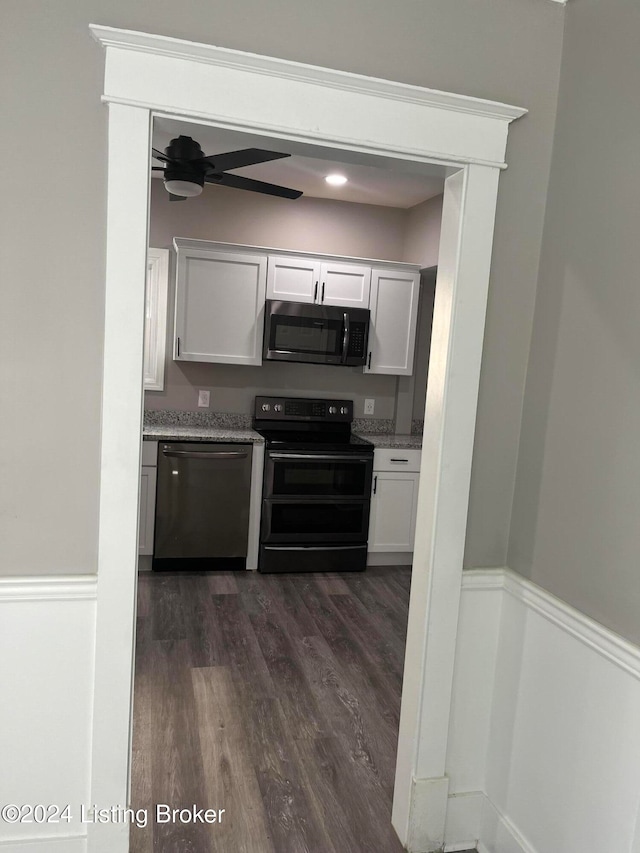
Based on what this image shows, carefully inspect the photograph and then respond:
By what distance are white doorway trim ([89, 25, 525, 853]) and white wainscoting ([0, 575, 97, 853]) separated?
0.05 metres

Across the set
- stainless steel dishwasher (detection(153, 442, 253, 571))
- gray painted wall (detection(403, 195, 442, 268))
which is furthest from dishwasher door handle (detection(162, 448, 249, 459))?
gray painted wall (detection(403, 195, 442, 268))

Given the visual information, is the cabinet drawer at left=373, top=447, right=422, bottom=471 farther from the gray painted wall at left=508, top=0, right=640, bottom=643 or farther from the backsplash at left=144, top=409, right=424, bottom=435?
the gray painted wall at left=508, top=0, right=640, bottom=643

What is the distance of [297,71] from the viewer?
171cm

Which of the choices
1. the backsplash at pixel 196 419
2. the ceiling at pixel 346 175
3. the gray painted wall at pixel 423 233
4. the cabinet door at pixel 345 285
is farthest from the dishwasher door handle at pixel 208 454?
the gray painted wall at pixel 423 233

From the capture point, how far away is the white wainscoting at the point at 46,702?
1.75 m

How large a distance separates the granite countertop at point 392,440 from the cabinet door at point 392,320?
1.62ft

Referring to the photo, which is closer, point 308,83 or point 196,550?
point 308,83

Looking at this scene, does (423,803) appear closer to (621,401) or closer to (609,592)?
(609,592)

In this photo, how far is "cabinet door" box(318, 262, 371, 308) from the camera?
15.0ft

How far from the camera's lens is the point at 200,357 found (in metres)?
4.45

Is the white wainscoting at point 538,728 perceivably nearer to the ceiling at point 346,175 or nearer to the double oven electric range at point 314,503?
the ceiling at point 346,175

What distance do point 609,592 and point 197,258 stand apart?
3.44 metres

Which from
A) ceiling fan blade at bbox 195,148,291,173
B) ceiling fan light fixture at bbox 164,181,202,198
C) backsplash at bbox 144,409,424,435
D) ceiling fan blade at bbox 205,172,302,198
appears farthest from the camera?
backsplash at bbox 144,409,424,435

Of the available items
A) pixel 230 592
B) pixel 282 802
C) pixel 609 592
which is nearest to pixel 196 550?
pixel 230 592
